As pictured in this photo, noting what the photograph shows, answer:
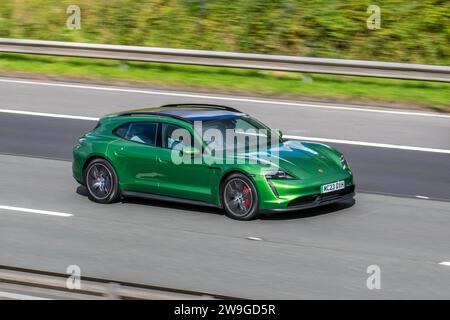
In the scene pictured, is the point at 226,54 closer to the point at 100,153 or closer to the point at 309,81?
the point at 309,81

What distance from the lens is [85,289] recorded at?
7.83 meters

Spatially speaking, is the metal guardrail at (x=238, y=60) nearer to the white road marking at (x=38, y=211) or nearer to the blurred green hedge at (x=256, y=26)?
the blurred green hedge at (x=256, y=26)

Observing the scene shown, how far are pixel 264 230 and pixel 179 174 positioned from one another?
1587 mm

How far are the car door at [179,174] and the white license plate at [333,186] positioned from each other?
A: 1.53 metres

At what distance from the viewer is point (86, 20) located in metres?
26.8

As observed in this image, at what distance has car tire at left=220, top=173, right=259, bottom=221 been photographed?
1234 centimetres

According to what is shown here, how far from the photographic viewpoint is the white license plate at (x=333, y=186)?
12391 millimetres

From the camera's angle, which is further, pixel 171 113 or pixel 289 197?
pixel 171 113

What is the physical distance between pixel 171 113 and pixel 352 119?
6.54m

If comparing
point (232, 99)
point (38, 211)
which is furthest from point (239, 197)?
point (232, 99)

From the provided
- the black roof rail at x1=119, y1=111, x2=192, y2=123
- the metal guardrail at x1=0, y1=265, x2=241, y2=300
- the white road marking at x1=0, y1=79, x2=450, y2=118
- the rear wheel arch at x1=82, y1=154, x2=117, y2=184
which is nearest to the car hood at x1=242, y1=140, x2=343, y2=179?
the black roof rail at x1=119, y1=111, x2=192, y2=123

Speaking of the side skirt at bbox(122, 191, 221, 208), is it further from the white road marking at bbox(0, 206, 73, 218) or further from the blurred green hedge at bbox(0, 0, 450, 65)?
the blurred green hedge at bbox(0, 0, 450, 65)

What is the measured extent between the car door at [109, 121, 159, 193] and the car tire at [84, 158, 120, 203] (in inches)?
6.0
